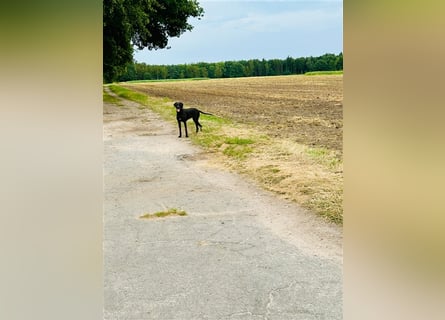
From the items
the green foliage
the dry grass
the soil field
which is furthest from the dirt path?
the soil field

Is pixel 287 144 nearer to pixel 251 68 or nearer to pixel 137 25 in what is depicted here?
pixel 137 25

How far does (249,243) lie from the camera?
3.60 metres

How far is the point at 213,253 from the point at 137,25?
765 centimetres

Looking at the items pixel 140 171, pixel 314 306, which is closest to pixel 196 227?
pixel 314 306

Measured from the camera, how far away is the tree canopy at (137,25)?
8.34m

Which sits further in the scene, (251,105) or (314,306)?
(251,105)

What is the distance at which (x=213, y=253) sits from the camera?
343 cm

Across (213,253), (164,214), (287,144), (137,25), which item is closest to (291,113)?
(287,144)

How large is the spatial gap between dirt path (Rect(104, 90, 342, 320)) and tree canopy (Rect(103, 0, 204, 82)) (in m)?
3.55

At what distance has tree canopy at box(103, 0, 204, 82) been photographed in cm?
834
